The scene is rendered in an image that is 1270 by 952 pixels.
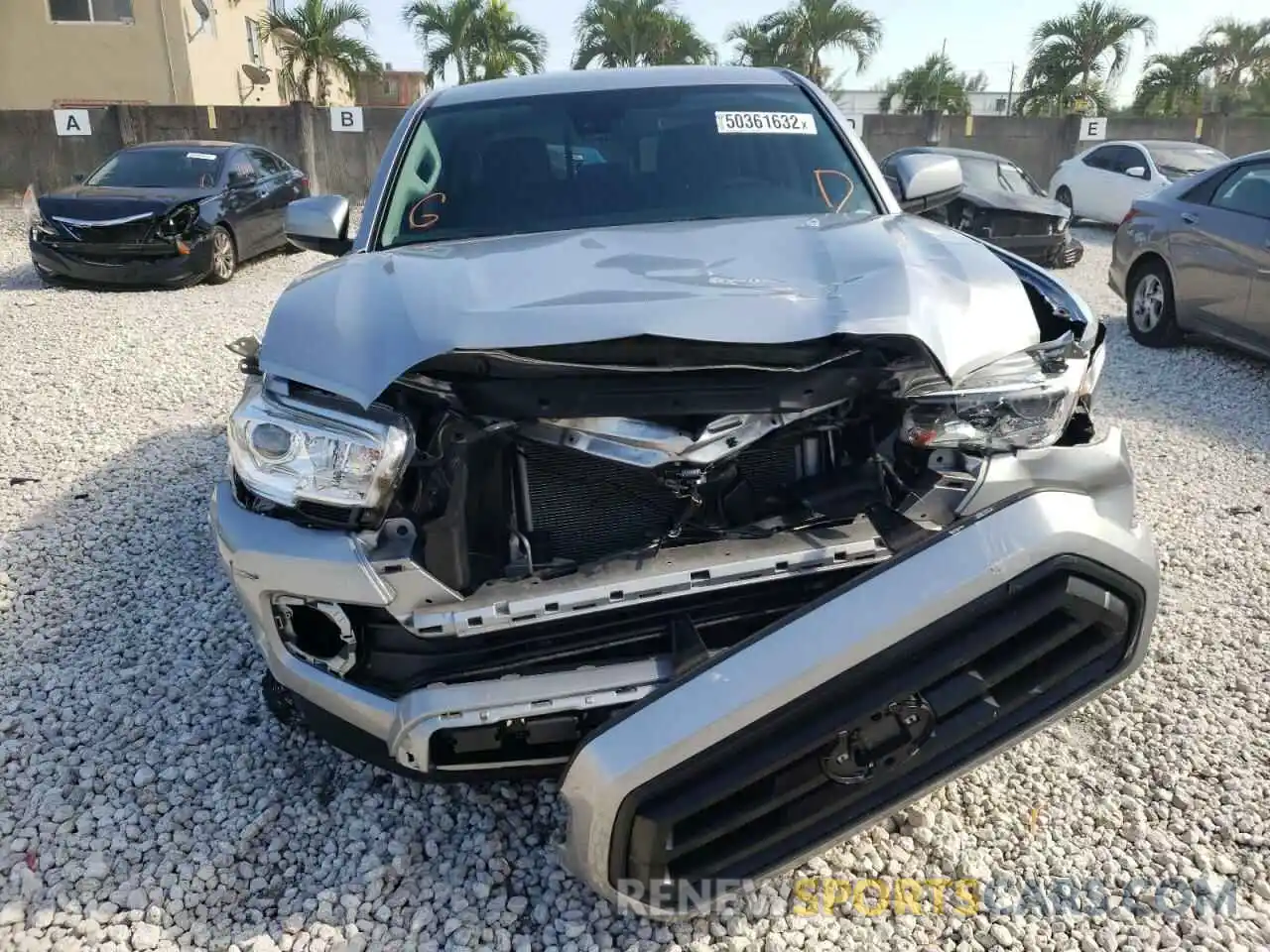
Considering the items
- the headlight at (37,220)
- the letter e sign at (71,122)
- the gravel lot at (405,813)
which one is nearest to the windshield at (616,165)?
the gravel lot at (405,813)

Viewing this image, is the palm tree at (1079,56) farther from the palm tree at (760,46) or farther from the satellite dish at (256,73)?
the satellite dish at (256,73)

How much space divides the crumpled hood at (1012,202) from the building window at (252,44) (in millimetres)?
23005

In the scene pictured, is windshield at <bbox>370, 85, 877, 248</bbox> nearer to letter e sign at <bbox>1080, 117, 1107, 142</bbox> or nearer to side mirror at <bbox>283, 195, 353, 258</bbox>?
side mirror at <bbox>283, 195, 353, 258</bbox>

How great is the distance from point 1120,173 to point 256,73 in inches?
910

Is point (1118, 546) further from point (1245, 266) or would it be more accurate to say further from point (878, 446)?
point (1245, 266)

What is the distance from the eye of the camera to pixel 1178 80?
26797 millimetres

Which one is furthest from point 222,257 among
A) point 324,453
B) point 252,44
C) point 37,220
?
point 252,44

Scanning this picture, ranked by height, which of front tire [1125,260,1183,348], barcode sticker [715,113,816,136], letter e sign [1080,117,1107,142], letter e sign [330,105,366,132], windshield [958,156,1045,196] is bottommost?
front tire [1125,260,1183,348]

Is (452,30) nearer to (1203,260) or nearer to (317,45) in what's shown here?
(317,45)

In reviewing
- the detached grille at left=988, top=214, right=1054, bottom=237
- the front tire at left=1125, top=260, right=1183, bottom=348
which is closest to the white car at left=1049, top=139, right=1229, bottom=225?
the detached grille at left=988, top=214, right=1054, bottom=237

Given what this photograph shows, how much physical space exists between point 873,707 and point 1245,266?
6.15 metres

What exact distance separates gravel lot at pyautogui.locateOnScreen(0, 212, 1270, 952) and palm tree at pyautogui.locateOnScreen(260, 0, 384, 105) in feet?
78.9

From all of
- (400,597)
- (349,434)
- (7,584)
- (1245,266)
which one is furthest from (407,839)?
(1245,266)

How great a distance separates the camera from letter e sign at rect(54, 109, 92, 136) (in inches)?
647
